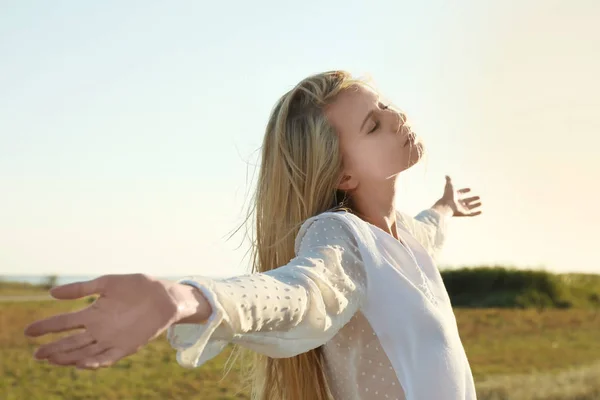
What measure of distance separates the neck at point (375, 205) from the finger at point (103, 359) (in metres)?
0.99

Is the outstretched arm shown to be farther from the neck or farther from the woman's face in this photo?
the woman's face

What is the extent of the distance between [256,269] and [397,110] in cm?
57

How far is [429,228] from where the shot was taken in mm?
2625

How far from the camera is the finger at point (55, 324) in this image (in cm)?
95

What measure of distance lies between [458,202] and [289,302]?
196 cm

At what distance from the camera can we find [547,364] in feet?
19.0

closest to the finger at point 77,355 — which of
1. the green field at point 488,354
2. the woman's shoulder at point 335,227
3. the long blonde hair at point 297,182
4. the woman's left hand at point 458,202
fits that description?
the woman's shoulder at point 335,227

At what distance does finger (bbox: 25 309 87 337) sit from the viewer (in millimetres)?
954

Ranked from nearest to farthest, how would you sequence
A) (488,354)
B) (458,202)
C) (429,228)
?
(429,228) → (458,202) → (488,354)

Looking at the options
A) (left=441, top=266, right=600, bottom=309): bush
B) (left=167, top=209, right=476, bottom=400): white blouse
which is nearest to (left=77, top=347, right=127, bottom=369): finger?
(left=167, top=209, right=476, bottom=400): white blouse

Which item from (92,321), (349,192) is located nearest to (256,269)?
(349,192)

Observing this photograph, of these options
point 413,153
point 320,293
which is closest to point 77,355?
point 320,293

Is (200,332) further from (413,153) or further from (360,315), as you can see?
(413,153)

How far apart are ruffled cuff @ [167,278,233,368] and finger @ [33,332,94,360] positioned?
15 cm
